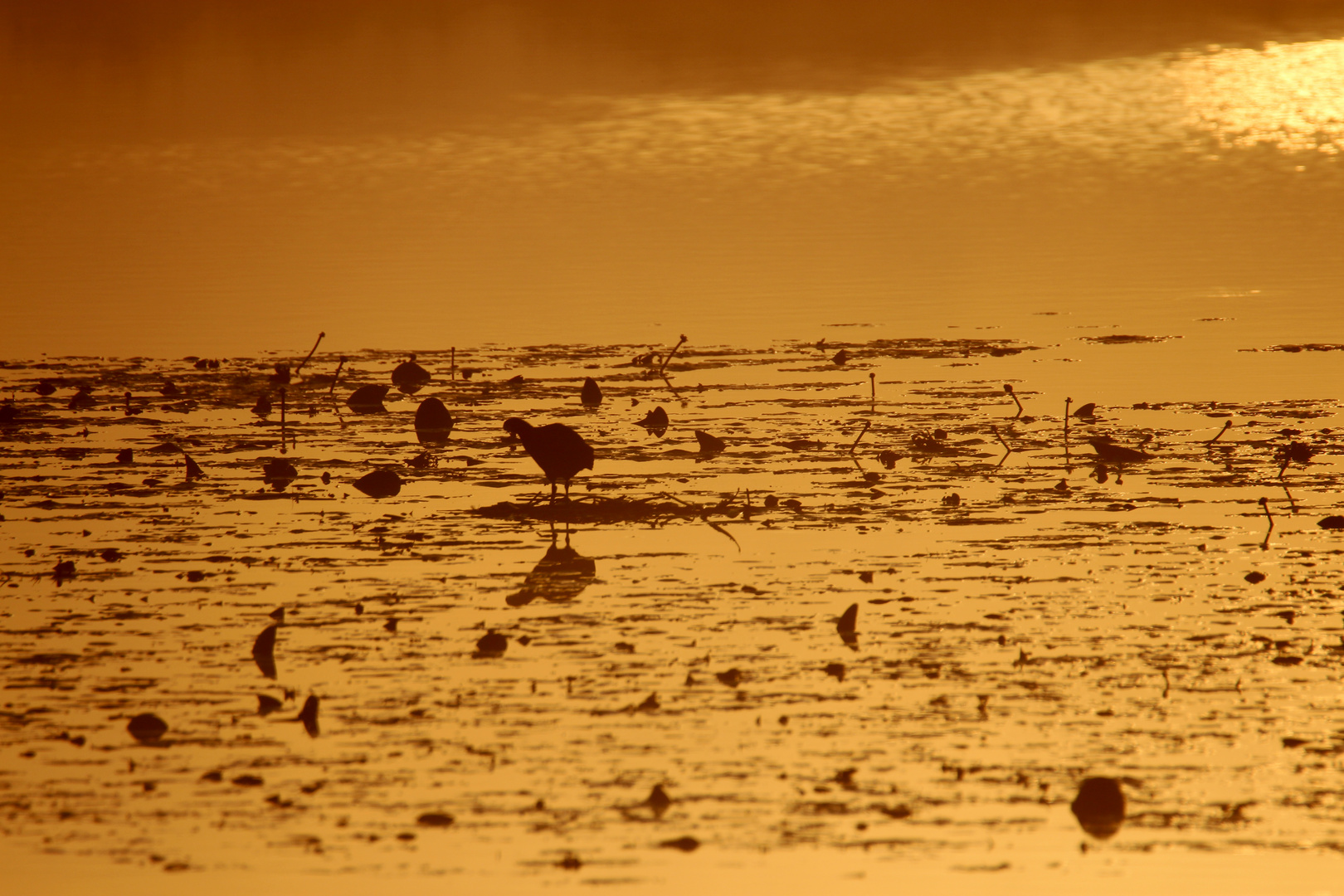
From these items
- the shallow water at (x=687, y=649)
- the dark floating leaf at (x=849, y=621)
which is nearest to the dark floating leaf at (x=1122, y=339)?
the shallow water at (x=687, y=649)

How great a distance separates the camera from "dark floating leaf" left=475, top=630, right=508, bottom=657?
711 centimetres

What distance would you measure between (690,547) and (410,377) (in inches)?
187

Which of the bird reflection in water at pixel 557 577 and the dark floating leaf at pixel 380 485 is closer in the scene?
the bird reflection in water at pixel 557 577

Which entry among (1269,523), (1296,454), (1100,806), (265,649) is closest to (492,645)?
(265,649)

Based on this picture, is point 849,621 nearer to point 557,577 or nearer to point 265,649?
point 557,577

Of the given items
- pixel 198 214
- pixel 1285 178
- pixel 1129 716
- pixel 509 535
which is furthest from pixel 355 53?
pixel 1129 716

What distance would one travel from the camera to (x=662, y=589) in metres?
7.95

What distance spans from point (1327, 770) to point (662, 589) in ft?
9.42

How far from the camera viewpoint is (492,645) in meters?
7.13

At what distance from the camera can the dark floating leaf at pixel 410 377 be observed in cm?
1289

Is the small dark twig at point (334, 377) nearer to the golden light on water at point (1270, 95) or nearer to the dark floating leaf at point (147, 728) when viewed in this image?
the dark floating leaf at point (147, 728)

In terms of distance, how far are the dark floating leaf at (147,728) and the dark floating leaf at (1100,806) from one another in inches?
114

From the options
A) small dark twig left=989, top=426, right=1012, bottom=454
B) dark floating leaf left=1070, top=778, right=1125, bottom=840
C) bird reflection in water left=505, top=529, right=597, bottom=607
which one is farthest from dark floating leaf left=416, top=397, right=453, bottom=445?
dark floating leaf left=1070, top=778, right=1125, bottom=840

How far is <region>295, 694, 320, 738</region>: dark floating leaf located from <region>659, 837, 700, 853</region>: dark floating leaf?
1457 millimetres
